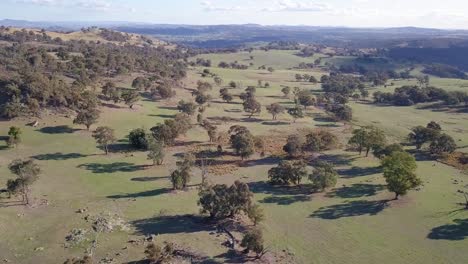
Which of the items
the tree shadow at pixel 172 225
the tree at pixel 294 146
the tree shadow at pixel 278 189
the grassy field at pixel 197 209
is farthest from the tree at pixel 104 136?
the tree at pixel 294 146

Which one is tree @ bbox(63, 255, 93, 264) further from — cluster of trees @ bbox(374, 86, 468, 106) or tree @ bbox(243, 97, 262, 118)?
cluster of trees @ bbox(374, 86, 468, 106)

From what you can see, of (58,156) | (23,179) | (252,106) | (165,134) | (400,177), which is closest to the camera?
(23,179)

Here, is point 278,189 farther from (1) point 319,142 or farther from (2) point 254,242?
(2) point 254,242

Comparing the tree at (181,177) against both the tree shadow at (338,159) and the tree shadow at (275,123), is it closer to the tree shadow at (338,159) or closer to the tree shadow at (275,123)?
the tree shadow at (338,159)

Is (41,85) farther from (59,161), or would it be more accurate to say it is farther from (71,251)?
(71,251)

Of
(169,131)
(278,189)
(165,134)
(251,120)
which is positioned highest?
(169,131)

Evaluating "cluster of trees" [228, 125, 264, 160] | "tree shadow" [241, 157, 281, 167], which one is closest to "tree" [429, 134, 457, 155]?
"tree shadow" [241, 157, 281, 167]

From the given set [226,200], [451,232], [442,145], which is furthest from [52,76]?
[451,232]
